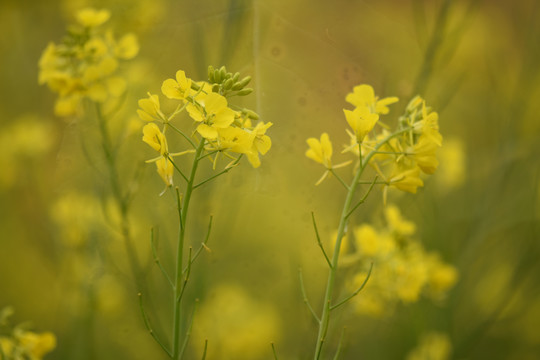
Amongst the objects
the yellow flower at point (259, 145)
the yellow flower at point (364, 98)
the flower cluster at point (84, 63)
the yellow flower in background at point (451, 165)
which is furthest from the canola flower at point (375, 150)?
the yellow flower in background at point (451, 165)

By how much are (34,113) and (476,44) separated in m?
2.10

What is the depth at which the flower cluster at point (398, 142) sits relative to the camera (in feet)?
2.41

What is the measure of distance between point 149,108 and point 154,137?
4 centimetres

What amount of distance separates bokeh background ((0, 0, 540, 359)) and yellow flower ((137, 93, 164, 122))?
0.79 ft

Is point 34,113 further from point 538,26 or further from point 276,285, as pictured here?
point 538,26

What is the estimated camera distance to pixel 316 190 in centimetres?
105

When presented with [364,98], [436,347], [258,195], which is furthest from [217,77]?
[436,347]

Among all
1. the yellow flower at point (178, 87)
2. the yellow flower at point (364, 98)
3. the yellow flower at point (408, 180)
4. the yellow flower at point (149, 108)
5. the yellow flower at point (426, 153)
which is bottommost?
the yellow flower at point (149, 108)

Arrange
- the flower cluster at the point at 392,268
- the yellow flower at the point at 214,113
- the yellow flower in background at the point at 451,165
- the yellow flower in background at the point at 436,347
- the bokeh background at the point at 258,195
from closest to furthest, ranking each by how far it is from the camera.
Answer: the yellow flower at the point at 214,113 → the bokeh background at the point at 258,195 → the flower cluster at the point at 392,268 → the yellow flower in background at the point at 436,347 → the yellow flower in background at the point at 451,165

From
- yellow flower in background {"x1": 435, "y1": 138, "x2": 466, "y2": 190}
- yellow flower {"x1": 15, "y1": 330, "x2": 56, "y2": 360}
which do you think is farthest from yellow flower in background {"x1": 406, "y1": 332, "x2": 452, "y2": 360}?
yellow flower {"x1": 15, "y1": 330, "x2": 56, "y2": 360}

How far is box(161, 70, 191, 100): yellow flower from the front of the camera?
646mm

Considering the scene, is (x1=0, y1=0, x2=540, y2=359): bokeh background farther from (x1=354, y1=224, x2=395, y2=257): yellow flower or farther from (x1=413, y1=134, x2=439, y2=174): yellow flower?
(x1=413, y1=134, x2=439, y2=174): yellow flower

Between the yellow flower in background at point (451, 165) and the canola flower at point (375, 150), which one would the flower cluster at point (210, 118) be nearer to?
the canola flower at point (375, 150)

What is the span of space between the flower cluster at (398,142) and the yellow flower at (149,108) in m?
0.23
